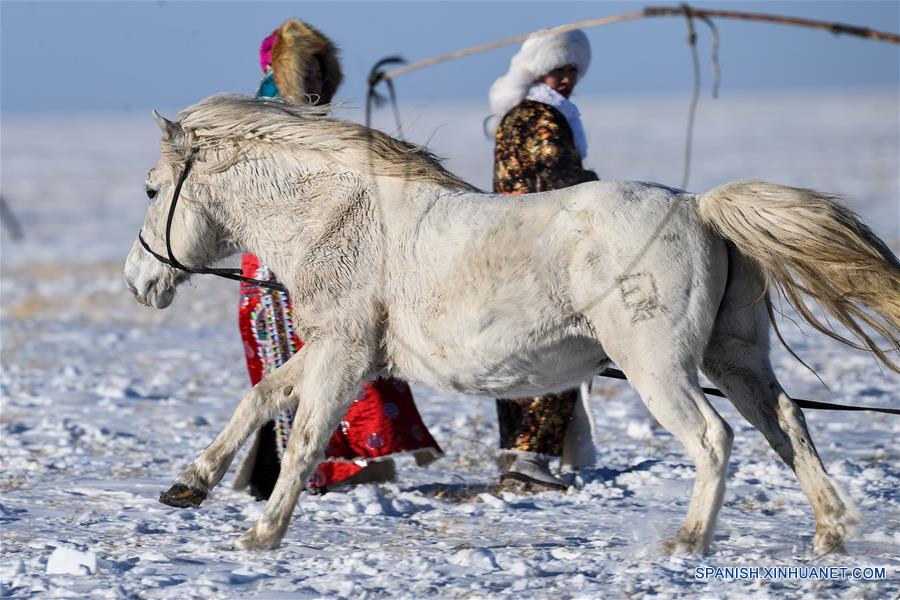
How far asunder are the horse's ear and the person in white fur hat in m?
1.52

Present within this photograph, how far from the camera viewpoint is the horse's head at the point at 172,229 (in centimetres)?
474

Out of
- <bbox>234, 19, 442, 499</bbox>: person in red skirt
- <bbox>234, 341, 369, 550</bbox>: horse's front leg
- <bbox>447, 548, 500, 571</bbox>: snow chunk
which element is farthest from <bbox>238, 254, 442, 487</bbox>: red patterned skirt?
<bbox>447, 548, 500, 571</bbox>: snow chunk

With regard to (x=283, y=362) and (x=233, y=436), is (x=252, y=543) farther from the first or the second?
(x=283, y=362)

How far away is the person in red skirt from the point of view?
5.39 meters

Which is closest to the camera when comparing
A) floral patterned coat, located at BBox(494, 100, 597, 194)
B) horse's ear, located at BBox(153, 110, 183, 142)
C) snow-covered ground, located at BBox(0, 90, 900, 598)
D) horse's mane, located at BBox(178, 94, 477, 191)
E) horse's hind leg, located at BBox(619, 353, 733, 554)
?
snow-covered ground, located at BBox(0, 90, 900, 598)

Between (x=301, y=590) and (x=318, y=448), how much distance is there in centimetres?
74

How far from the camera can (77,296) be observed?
13.6m

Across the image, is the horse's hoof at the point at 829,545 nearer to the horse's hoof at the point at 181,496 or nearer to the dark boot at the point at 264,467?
the horse's hoof at the point at 181,496

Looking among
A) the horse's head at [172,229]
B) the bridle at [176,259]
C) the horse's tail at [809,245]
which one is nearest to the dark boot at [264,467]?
the bridle at [176,259]

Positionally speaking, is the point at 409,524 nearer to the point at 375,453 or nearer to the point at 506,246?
the point at 375,453

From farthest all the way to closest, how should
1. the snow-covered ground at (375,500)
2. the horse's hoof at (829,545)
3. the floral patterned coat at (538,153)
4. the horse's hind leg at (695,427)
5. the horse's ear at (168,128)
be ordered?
the floral patterned coat at (538,153), the horse's ear at (168,128), the horse's hoof at (829,545), the horse's hind leg at (695,427), the snow-covered ground at (375,500)

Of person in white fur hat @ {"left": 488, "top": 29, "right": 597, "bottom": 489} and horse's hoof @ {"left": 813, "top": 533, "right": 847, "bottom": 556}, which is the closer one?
horse's hoof @ {"left": 813, "top": 533, "right": 847, "bottom": 556}

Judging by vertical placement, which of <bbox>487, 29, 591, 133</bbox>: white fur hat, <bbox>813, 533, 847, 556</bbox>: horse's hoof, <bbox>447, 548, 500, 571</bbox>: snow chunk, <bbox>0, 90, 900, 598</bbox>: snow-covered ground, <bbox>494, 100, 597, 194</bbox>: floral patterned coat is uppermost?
<bbox>487, 29, 591, 133</bbox>: white fur hat

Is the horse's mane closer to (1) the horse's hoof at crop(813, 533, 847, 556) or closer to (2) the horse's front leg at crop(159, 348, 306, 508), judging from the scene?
(2) the horse's front leg at crop(159, 348, 306, 508)
